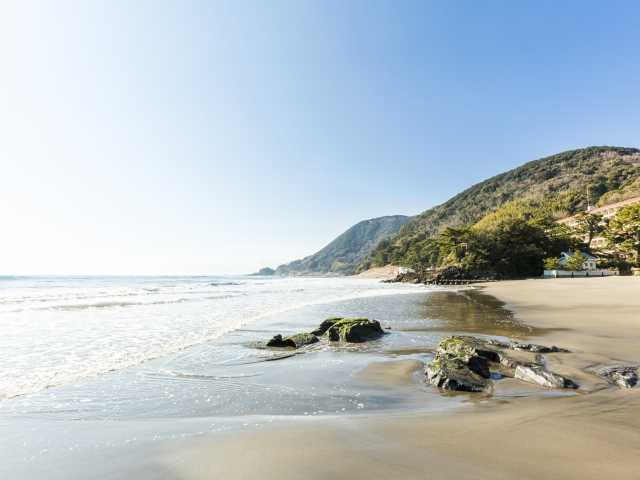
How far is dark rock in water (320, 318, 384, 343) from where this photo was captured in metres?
12.7

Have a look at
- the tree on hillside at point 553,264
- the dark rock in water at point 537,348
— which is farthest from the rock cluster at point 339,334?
the tree on hillside at point 553,264

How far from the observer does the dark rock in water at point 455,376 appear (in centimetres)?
672

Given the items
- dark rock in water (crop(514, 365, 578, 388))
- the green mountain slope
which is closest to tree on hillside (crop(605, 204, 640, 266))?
dark rock in water (crop(514, 365, 578, 388))

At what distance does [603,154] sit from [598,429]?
258 m

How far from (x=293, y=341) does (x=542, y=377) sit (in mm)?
7740

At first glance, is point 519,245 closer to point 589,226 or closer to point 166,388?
point 589,226

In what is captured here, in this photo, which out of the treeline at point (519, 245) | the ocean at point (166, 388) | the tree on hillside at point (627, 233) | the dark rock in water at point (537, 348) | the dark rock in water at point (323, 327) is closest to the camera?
the ocean at point (166, 388)

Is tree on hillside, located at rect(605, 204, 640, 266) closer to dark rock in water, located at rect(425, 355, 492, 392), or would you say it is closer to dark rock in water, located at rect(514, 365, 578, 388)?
dark rock in water, located at rect(514, 365, 578, 388)

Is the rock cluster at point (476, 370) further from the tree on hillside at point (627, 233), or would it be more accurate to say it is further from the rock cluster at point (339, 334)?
the tree on hillside at point (627, 233)

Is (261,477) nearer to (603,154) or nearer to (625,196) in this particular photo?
(625,196)

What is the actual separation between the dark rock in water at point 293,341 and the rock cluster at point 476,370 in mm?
4960

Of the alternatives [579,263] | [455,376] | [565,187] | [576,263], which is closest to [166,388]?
[455,376]

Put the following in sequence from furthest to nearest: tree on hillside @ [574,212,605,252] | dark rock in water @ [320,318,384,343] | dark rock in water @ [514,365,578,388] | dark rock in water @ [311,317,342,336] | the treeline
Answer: tree on hillside @ [574,212,605,252] → the treeline → dark rock in water @ [311,317,342,336] → dark rock in water @ [320,318,384,343] → dark rock in water @ [514,365,578,388]

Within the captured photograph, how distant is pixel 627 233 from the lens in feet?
197
